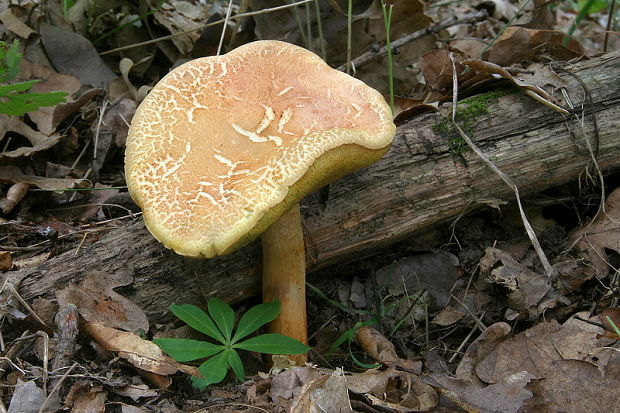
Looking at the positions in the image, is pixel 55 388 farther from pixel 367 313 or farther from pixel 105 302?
pixel 367 313

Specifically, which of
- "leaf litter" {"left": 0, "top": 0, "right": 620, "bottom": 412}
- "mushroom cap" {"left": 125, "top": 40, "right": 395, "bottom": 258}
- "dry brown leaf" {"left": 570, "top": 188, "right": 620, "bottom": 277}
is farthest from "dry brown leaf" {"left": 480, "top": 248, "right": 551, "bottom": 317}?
"mushroom cap" {"left": 125, "top": 40, "right": 395, "bottom": 258}

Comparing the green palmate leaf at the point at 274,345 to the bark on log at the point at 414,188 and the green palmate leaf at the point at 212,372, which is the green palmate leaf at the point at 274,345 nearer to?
the green palmate leaf at the point at 212,372

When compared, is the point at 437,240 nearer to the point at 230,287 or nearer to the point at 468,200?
the point at 468,200

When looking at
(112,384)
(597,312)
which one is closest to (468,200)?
(597,312)

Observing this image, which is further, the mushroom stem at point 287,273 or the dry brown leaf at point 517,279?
the dry brown leaf at point 517,279

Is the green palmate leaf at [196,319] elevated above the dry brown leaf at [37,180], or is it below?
below

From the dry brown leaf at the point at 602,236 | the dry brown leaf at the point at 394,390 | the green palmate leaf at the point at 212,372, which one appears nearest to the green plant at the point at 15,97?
the green palmate leaf at the point at 212,372

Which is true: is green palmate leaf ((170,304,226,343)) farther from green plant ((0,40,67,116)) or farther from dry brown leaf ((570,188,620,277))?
dry brown leaf ((570,188,620,277))
